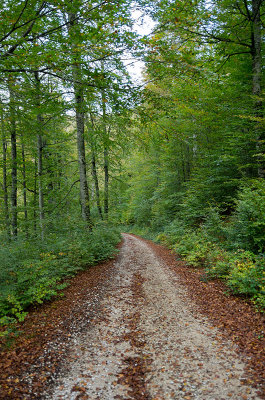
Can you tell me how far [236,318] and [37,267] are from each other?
15.6 feet

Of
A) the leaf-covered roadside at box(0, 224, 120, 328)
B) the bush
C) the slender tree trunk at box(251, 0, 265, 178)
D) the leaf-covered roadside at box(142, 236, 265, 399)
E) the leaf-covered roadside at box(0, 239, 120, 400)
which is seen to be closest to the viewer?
the leaf-covered roadside at box(0, 239, 120, 400)

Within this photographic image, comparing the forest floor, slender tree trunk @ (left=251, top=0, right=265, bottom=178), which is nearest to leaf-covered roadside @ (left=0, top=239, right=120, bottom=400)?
the forest floor

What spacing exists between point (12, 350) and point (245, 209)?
700 cm

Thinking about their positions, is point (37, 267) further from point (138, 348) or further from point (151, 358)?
point (151, 358)

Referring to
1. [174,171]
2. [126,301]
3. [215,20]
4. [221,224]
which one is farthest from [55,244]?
[174,171]

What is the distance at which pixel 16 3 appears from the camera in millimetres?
4391

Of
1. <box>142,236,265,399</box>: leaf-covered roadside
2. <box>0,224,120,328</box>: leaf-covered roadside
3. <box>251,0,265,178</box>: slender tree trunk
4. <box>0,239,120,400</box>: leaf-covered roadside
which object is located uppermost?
<box>251,0,265,178</box>: slender tree trunk

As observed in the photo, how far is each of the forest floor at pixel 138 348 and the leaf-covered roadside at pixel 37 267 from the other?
0.40 meters

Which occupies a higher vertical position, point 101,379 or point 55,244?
point 55,244

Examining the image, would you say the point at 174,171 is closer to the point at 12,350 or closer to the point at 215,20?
the point at 215,20

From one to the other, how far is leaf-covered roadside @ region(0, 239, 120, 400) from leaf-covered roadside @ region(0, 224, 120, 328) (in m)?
0.27

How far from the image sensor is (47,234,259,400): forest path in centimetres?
284

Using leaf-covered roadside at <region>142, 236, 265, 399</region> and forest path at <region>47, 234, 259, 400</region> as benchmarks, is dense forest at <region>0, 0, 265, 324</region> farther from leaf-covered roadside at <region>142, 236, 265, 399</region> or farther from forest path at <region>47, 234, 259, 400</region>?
forest path at <region>47, 234, 259, 400</region>

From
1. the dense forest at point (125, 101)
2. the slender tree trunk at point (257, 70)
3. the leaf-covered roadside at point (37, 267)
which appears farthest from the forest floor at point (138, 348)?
the slender tree trunk at point (257, 70)
